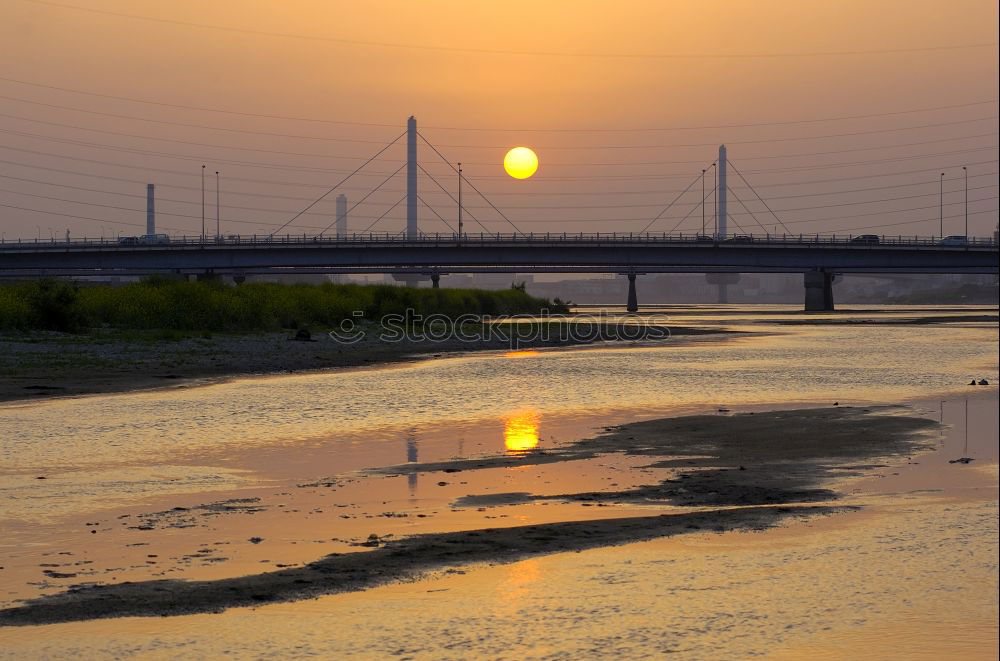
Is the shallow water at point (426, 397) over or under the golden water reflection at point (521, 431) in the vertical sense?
over

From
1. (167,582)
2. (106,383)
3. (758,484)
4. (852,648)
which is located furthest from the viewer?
(106,383)

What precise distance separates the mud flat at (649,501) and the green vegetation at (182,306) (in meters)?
39.0

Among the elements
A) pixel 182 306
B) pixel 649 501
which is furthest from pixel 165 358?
pixel 649 501

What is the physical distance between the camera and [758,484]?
55.8 ft

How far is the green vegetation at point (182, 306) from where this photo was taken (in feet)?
187

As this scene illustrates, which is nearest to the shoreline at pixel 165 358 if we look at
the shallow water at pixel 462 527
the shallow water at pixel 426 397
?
the shallow water at pixel 426 397

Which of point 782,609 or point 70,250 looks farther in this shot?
point 70,250

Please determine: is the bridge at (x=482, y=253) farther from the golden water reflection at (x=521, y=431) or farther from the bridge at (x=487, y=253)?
the golden water reflection at (x=521, y=431)

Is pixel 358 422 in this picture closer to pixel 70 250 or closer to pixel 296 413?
pixel 296 413

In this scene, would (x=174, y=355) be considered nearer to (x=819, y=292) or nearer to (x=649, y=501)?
(x=649, y=501)

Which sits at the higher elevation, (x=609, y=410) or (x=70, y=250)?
(x=70, y=250)

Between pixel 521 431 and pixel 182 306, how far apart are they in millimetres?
44810

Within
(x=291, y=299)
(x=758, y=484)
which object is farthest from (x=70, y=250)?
(x=758, y=484)

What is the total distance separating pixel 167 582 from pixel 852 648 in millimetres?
6107
